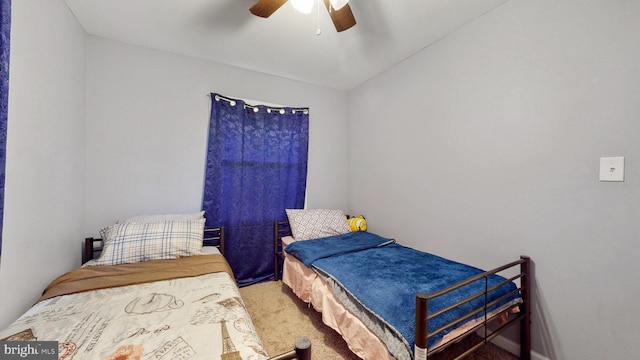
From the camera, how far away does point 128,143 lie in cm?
229

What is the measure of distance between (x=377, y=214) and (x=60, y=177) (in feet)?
9.54

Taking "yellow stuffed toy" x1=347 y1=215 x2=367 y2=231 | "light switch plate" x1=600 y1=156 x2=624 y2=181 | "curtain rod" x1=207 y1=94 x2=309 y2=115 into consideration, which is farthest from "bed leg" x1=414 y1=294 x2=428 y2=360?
"curtain rod" x1=207 y1=94 x2=309 y2=115

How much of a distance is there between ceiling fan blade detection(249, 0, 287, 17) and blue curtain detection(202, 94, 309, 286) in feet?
4.15

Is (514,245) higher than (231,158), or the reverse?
(231,158)

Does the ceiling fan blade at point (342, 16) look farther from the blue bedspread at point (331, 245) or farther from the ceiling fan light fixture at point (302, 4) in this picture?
the blue bedspread at point (331, 245)

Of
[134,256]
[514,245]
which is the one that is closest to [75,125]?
[134,256]

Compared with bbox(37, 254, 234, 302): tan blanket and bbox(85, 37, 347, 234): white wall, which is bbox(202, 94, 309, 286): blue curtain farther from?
bbox(37, 254, 234, 302): tan blanket

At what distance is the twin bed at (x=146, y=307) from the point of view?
0.95 m

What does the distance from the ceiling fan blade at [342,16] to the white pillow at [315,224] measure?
1965mm

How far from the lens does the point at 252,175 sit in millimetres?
2820

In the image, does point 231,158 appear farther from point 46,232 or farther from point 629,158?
point 629,158

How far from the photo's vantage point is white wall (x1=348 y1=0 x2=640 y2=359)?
1280 millimetres

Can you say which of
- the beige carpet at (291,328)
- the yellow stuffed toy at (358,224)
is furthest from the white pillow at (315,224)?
the beige carpet at (291,328)

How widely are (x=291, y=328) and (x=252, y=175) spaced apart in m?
1.65
